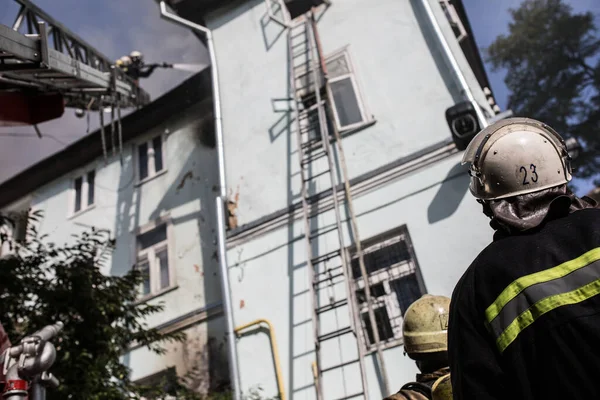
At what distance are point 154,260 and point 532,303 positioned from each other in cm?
958

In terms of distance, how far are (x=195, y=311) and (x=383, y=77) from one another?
4603 mm

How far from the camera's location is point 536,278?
1.41m

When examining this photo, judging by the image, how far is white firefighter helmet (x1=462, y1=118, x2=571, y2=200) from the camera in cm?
169

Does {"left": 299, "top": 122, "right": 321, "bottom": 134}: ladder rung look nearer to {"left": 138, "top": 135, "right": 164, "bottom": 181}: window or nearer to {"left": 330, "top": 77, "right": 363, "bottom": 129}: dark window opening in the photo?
{"left": 330, "top": 77, "right": 363, "bottom": 129}: dark window opening

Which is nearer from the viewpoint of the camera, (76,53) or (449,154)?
(449,154)

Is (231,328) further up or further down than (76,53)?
further down

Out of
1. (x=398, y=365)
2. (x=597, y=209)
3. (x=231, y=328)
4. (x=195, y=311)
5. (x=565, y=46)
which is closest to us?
(x=597, y=209)

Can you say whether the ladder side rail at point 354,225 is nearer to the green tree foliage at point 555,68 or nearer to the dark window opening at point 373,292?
the dark window opening at point 373,292

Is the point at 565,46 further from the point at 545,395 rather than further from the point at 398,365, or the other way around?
the point at 545,395

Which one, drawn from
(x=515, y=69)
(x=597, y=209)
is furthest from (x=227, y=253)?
(x=515, y=69)

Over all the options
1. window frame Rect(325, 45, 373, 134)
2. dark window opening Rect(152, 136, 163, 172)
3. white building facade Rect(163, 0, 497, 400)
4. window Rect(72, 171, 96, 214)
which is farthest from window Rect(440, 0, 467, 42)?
window Rect(72, 171, 96, 214)

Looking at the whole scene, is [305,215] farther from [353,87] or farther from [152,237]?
[152,237]

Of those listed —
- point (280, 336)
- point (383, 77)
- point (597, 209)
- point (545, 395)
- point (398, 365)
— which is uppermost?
point (383, 77)

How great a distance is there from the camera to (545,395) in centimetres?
134
